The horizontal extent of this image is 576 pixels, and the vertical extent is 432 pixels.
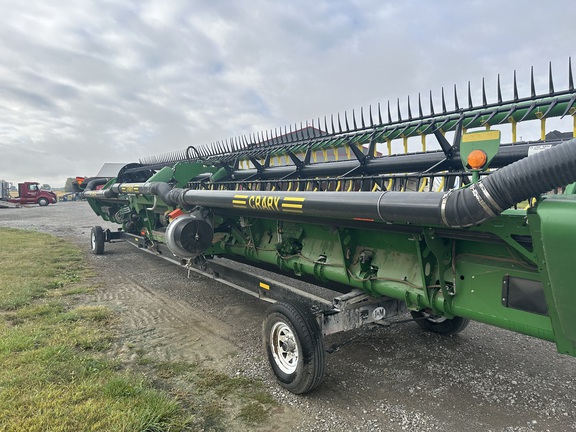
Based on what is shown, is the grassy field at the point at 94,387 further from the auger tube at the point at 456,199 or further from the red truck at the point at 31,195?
the red truck at the point at 31,195

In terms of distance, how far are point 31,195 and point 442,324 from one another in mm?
40452

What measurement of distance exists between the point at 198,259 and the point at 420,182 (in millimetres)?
3171

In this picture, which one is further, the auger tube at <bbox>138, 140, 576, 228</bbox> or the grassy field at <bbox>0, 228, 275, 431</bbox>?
the grassy field at <bbox>0, 228, 275, 431</bbox>

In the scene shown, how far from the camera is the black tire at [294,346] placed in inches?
122

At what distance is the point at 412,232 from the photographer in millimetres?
2982

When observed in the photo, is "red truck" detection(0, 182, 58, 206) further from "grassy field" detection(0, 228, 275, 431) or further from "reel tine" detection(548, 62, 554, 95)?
"reel tine" detection(548, 62, 554, 95)

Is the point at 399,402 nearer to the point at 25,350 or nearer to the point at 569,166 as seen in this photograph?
the point at 569,166

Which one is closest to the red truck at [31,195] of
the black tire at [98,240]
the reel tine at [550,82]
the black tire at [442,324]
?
the black tire at [98,240]

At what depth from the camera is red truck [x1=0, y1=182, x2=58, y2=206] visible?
3534cm

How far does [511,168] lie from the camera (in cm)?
195

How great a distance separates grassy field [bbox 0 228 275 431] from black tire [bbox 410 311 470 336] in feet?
6.76

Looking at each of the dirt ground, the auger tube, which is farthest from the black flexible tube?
the dirt ground

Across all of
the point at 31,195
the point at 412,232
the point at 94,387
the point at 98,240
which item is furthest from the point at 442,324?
the point at 31,195

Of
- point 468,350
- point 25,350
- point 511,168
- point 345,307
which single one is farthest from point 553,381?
point 25,350
